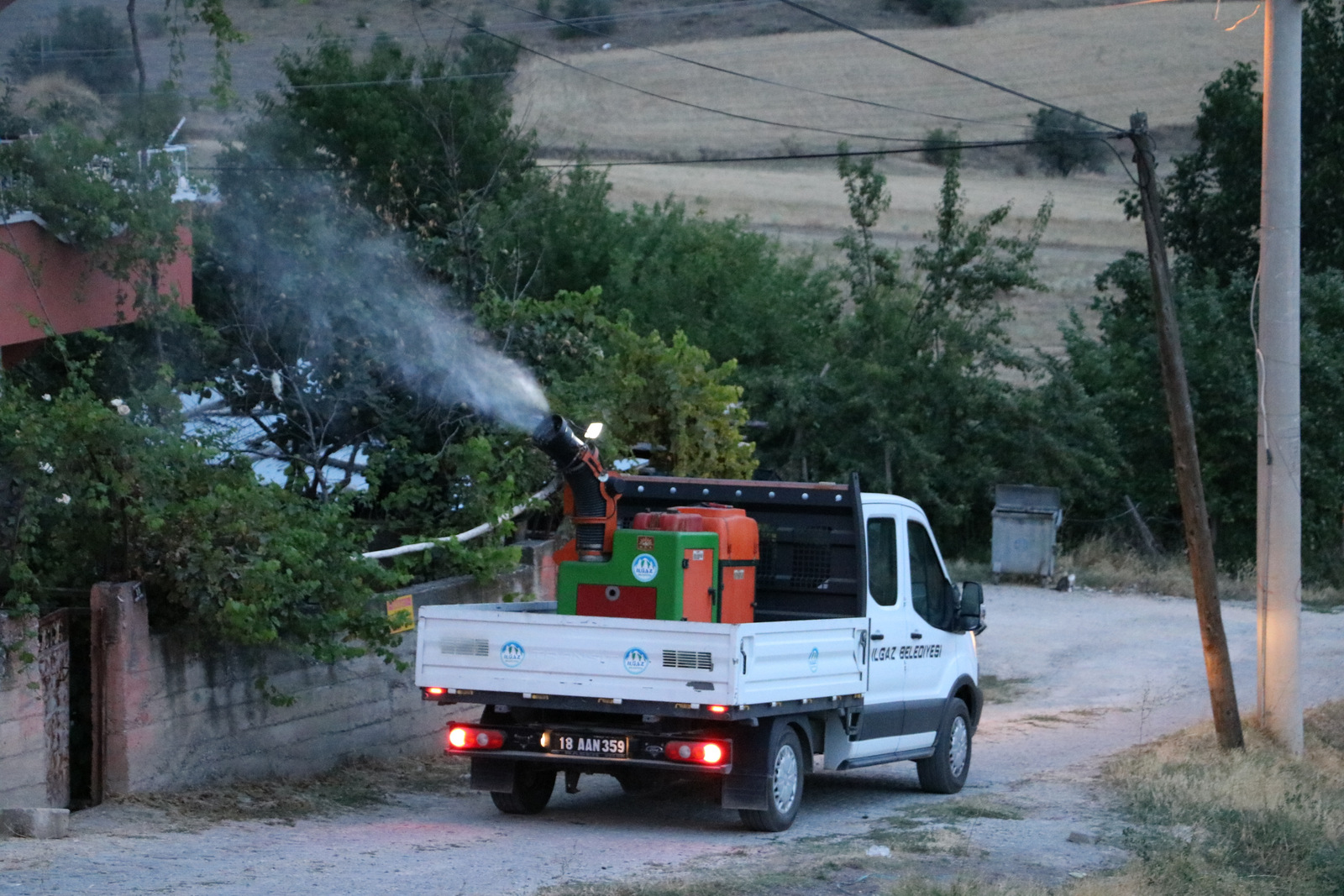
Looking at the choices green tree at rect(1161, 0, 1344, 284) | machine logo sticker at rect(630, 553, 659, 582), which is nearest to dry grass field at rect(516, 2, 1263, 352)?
green tree at rect(1161, 0, 1344, 284)

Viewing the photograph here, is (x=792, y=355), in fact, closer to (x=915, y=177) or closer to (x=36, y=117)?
(x=36, y=117)

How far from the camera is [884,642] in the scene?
10781mm

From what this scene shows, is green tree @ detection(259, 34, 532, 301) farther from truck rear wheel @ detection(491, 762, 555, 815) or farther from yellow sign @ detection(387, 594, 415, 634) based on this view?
truck rear wheel @ detection(491, 762, 555, 815)

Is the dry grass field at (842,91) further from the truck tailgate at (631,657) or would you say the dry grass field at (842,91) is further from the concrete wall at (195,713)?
the truck tailgate at (631,657)

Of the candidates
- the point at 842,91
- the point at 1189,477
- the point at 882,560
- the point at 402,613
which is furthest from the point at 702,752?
the point at 842,91

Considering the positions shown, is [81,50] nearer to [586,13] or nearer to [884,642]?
[884,642]

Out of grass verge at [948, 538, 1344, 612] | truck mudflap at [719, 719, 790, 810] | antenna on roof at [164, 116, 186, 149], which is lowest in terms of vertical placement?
grass verge at [948, 538, 1344, 612]

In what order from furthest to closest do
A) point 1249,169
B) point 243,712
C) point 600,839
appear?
point 1249,169 < point 243,712 < point 600,839

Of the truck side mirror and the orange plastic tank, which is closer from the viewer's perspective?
the orange plastic tank

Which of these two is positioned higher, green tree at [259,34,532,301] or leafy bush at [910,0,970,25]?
leafy bush at [910,0,970,25]

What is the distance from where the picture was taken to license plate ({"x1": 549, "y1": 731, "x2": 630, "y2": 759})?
31.1 ft

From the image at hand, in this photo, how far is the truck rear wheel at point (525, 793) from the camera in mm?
10242

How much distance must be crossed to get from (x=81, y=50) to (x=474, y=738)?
25210mm

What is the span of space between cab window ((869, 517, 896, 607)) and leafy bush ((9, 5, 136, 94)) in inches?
622
